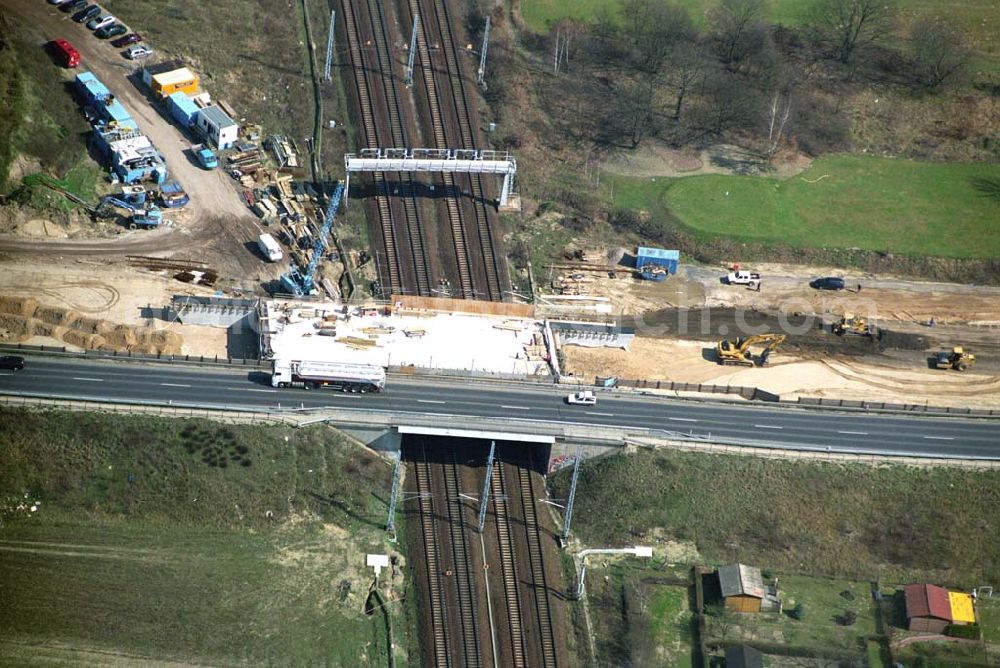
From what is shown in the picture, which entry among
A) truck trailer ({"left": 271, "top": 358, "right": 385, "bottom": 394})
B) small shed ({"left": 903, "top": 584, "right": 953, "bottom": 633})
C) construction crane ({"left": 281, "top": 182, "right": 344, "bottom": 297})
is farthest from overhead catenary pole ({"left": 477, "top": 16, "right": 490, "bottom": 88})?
small shed ({"left": 903, "top": 584, "right": 953, "bottom": 633})

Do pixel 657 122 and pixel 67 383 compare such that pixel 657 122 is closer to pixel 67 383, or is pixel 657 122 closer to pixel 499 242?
pixel 499 242

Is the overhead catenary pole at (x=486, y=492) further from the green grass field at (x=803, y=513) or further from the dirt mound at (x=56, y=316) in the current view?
the dirt mound at (x=56, y=316)

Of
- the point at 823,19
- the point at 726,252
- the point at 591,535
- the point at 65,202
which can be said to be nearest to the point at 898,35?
the point at 823,19

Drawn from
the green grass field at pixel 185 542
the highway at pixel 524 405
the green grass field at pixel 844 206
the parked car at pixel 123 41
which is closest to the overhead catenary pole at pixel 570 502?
the highway at pixel 524 405

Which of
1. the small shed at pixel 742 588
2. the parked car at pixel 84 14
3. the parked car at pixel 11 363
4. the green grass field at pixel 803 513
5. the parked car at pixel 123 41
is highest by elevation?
the parked car at pixel 84 14

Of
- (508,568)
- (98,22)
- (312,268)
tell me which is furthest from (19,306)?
(508,568)

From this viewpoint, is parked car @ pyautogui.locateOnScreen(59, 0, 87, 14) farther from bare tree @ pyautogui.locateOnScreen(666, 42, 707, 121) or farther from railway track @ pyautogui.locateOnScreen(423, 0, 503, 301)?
bare tree @ pyautogui.locateOnScreen(666, 42, 707, 121)

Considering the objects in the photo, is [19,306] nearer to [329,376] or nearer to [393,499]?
[329,376]
